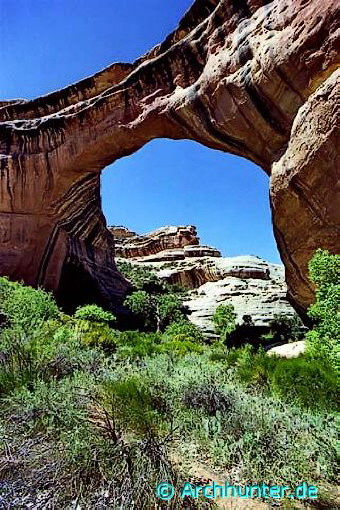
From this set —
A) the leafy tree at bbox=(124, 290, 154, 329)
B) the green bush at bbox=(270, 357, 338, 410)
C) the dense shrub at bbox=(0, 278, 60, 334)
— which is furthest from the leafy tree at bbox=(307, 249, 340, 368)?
the leafy tree at bbox=(124, 290, 154, 329)

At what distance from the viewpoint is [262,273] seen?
101 feet

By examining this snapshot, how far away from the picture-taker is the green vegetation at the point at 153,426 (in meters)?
2.59

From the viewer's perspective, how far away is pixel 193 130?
493 inches

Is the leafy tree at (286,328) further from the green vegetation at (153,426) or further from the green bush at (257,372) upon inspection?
the green vegetation at (153,426)

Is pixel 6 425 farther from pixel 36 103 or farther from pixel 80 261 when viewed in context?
pixel 36 103

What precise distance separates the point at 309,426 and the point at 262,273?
2789 centimetres

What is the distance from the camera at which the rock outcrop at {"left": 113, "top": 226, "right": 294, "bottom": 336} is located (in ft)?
65.0

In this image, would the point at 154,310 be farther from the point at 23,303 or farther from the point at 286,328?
the point at 23,303

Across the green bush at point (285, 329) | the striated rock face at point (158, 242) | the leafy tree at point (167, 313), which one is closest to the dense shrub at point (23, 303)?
the leafy tree at point (167, 313)

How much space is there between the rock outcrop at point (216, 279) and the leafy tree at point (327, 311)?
44.6ft

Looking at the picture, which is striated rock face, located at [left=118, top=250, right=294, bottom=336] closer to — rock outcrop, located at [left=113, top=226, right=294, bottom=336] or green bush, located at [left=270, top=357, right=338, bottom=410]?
rock outcrop, located at [left=113, top=226, right=294, bottom=336]

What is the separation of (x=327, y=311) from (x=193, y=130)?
32.1 ft

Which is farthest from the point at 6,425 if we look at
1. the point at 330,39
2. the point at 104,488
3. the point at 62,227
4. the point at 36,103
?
the point at 36,103

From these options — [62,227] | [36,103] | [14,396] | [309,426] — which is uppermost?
[36,103]
